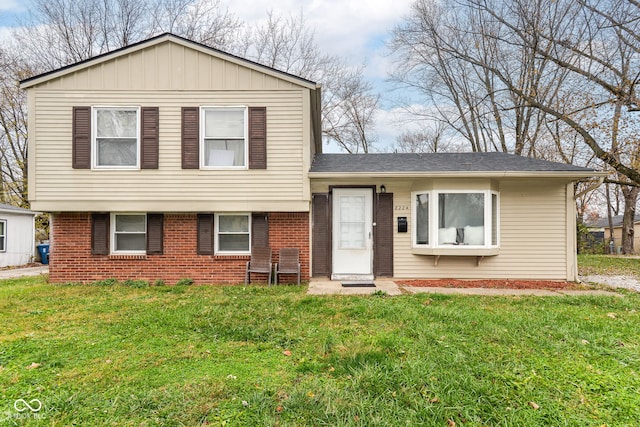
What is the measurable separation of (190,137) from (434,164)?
18.7 feet

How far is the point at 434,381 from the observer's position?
287 centimetres

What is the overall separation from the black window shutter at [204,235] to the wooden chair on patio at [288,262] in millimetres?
1620

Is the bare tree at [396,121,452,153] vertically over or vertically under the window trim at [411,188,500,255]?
over

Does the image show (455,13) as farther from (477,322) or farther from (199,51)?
(477,322)

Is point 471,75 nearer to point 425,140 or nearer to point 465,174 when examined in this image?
point 425,140

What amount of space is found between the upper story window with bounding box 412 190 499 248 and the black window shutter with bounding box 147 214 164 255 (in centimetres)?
609

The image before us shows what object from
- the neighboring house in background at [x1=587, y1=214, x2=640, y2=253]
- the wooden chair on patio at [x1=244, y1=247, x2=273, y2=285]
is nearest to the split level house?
the wooden chair on patio at [x1=244, y1=247, x2=273, y2=285]

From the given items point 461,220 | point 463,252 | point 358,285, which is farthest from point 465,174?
point 358,285

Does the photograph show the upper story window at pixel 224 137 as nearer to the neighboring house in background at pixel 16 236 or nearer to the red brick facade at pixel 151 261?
the red brick facade at pixel 151 261

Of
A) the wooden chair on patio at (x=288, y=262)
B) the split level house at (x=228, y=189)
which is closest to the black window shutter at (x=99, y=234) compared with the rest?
the split level house at (x=228, y=189)

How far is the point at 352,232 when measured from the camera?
8.25 meters

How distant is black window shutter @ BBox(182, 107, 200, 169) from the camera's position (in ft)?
24.7

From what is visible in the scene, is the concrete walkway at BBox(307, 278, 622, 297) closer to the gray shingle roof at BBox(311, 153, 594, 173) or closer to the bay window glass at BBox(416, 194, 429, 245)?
the bay window glass at BBox(416, 194, 429, 245)

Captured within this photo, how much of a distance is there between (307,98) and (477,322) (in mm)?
5535
